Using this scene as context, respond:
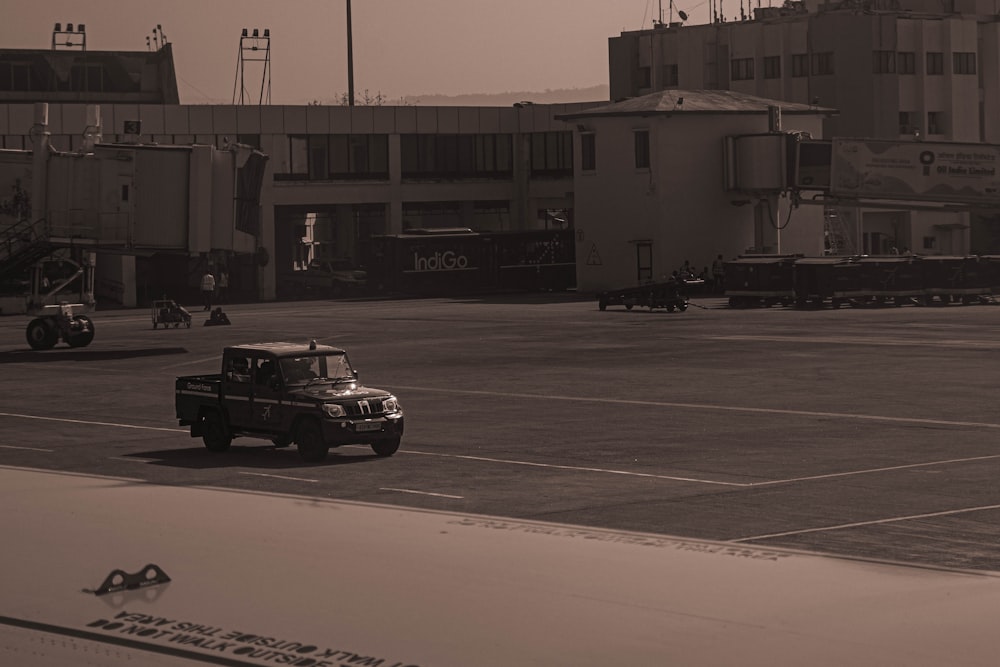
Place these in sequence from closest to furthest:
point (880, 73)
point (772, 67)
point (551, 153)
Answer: point (551, 153), point (880, 73), point (772, 67)

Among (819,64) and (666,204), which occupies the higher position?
(819,64)

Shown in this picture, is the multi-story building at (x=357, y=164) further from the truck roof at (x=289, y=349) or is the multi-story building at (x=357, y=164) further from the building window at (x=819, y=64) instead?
the truck roof at (x=289, y=349)

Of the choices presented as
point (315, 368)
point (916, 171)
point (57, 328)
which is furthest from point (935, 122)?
point (315, 368)

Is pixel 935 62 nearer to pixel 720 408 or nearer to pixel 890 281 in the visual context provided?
pixel 890 281

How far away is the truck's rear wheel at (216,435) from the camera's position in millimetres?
32719

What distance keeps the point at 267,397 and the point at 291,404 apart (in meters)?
0.74

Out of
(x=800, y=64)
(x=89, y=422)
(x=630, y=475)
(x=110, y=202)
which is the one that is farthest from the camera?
(x=800, y=64)

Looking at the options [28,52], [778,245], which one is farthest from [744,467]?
[28,52]

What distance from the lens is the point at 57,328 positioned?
6334cm

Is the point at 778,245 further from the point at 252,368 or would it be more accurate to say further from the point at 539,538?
the point at 539,538

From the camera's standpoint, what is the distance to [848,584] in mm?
17672

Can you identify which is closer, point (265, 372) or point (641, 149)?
point (265, 372)

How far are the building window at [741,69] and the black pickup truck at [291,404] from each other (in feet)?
365

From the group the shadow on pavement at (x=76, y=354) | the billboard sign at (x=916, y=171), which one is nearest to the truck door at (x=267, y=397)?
the shadow on pavement at (x=76, y=354)
